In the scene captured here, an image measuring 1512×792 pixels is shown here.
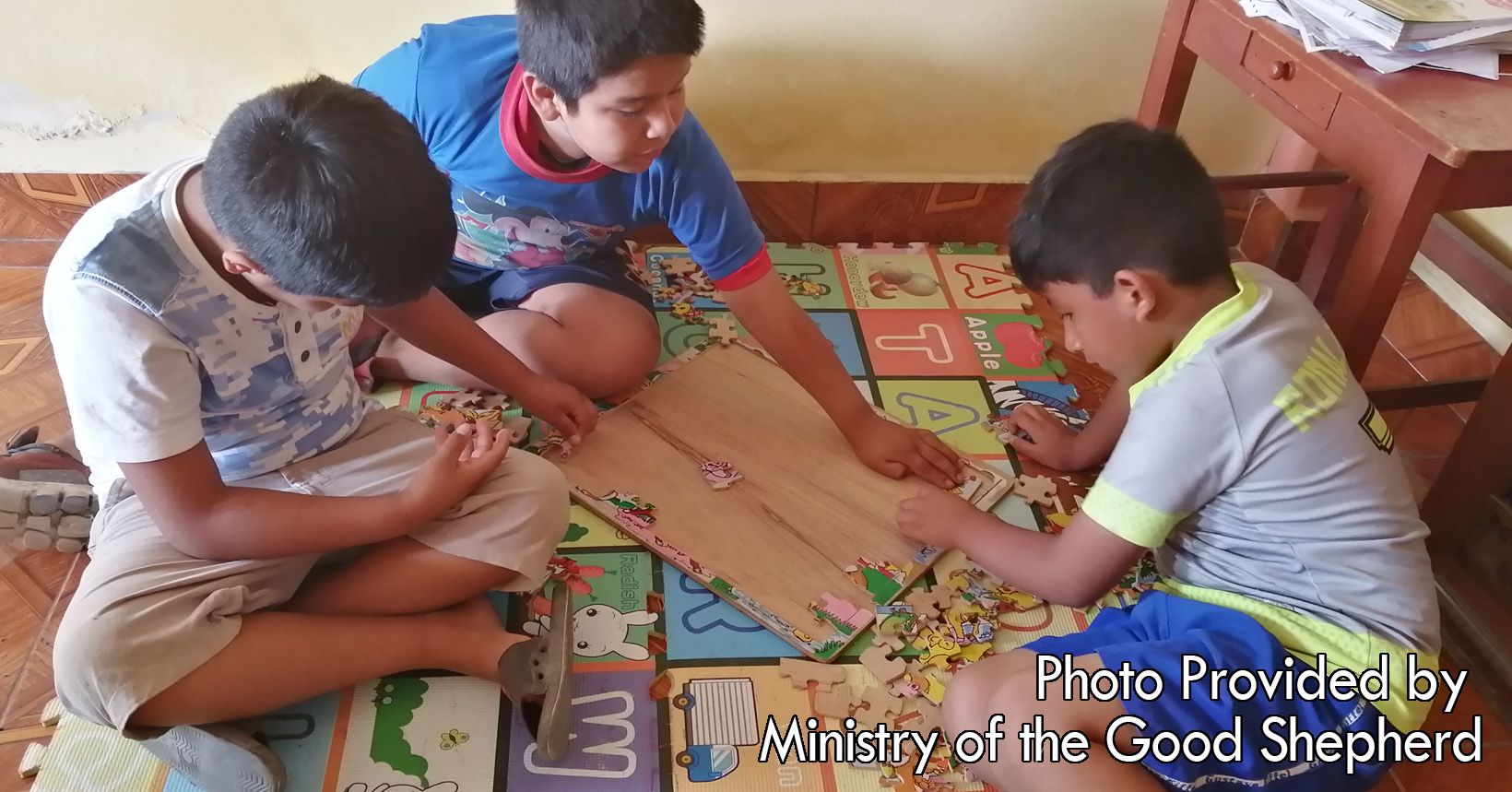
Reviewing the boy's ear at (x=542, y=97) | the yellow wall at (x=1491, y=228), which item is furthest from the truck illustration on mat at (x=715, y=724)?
the yellow wall at (x=1491, y=228)

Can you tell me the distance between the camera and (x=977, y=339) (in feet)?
5.30

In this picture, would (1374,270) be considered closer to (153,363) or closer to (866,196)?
(866,196)

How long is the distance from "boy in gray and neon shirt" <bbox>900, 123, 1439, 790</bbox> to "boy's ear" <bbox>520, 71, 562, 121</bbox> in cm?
54

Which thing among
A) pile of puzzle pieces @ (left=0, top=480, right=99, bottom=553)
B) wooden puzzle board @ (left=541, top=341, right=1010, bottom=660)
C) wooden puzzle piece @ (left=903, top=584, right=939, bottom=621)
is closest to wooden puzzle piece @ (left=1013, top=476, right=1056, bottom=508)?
wooden puzzle board @ (left=541, top=341, right=1010, bottom=660)

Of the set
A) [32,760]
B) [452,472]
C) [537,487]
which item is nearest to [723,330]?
[537,487]

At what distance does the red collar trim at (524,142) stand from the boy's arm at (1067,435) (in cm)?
66

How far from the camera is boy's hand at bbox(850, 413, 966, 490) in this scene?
4.33 feet

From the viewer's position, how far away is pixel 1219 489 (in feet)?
3.07

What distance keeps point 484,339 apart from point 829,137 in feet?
2.54

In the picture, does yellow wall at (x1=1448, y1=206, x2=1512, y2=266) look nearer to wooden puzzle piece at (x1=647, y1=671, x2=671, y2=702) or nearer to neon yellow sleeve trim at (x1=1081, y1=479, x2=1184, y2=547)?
neon yellow sleeve trim at (x1=1081, y1=479, x2=1184, y2=547)

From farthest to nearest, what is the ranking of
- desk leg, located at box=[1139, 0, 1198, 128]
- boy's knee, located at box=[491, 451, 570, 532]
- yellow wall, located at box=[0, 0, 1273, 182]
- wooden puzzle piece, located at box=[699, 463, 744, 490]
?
yellow wall, located at box=[0, 0, 1273, 182] < desk leg, located at box=[1139, 0, 1198, 128] < wooden puzzle piece, located at box=[699, 463, 744, 490] < boy's knee, located at box=[491, 451, 570, 532]

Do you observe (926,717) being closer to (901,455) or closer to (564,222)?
(901,455)

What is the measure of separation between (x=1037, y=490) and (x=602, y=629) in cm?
60

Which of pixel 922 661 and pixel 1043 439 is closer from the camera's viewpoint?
pixel 922 661
